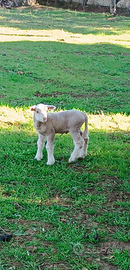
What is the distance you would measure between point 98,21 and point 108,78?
19.9 meters

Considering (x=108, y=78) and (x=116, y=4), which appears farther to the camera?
(x=116, y=4)

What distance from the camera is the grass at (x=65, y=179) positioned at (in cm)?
388

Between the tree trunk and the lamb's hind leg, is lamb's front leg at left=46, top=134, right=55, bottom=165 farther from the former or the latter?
the tree trunk

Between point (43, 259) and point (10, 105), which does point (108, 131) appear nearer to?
point (10, 105)

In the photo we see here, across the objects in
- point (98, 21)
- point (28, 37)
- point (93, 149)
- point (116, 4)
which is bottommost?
point (93, 149)

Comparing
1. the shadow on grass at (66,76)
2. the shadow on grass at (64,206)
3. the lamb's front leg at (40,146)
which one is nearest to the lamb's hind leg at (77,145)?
the shadow on grass at (64,206)

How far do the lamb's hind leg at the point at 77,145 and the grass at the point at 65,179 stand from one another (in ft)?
0.47

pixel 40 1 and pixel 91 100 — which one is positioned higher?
pixel 40 1

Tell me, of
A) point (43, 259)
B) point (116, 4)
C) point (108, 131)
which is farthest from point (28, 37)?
point (116, 4)

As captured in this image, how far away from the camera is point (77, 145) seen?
5.91 m

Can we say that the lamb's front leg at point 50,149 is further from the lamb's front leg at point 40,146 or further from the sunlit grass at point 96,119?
the sunlit grass at point 96,119

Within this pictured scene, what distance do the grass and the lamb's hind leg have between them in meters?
0.14

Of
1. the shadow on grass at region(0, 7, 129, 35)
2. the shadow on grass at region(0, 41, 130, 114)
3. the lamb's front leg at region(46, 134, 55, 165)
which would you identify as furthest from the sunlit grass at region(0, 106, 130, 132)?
the shadow on grass at region(0, 7, 129, 35)

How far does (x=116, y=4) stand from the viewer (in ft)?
131
